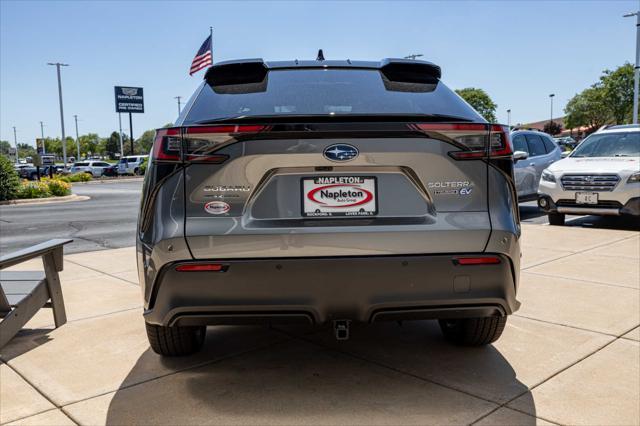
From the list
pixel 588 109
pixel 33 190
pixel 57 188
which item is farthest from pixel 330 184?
pixel 588 109

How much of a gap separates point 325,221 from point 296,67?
115 cm

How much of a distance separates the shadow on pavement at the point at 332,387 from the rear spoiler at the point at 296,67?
Result: 164cm

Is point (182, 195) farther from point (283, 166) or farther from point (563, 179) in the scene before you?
point (563, 179)

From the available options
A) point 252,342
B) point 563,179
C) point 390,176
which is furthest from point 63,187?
point 390,176

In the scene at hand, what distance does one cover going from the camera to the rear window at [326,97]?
2744 millimetres

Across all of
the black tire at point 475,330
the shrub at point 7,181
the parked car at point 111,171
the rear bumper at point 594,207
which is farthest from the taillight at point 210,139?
the parked car at point 111,171

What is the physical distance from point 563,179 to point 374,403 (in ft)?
26.5

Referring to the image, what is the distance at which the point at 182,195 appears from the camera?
2.56 m

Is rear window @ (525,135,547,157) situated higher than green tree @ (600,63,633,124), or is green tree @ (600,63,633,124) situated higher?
green tree @ (600,63,633,124)

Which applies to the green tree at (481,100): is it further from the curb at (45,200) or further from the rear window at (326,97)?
the rear window at (326,97)

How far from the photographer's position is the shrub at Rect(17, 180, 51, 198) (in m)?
20.4

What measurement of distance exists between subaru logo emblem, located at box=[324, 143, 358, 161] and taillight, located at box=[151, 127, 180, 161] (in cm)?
70

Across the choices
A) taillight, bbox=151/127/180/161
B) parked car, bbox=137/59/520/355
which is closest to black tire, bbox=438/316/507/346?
parked car, bbox=137/59/520/355

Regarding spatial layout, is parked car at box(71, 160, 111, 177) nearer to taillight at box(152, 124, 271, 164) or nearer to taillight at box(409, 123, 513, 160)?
taillight at box(152, 124, 271, 164)
